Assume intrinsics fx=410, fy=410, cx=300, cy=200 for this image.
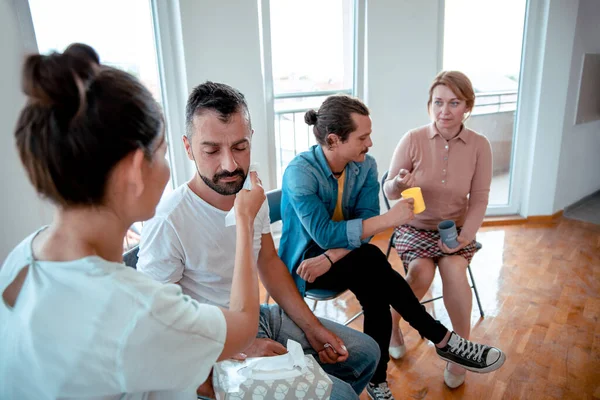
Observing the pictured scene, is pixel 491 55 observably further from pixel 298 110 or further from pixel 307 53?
pixel 298 110

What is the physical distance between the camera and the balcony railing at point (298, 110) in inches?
130

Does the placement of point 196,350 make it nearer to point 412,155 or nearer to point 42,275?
point 42,275

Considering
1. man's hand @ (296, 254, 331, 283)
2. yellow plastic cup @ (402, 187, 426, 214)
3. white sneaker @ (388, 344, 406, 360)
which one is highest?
yellow plastic cup @ (402, 187, 426, 214)

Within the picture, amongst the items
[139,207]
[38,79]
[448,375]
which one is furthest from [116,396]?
[448,375]

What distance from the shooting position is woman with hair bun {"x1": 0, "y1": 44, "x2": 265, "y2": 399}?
610 mm

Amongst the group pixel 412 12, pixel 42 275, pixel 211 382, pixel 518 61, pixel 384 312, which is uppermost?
pixel 412 12

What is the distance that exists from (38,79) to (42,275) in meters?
0.30

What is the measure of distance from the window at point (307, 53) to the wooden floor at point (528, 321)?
137 centimetres

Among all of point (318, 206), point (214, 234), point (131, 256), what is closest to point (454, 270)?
point (318, 206)

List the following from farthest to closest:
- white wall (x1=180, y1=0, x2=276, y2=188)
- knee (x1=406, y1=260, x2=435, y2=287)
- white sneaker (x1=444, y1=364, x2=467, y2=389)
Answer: white wall (x1=180, y1=0, x2=276, y2=188), knee (x1=406, y1=260, x2=435, y2=287), white sneaker (x1=444, y1=364, x2=467, y2=389)

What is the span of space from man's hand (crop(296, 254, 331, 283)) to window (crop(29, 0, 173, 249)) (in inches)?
41.6

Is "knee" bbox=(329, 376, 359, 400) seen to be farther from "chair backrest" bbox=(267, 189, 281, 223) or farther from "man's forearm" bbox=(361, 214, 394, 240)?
"chair backrest" bbox=(267, 189, 281, 223)

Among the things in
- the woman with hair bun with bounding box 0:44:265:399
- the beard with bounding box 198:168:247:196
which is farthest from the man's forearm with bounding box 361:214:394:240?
the woman with hair bun with bounding box 0:44:265:399

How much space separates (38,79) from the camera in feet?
1.93
